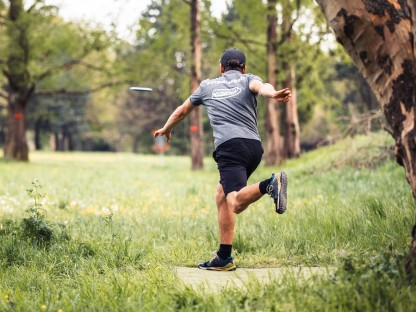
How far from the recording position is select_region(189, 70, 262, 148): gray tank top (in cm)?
528

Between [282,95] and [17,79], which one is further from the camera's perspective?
[17,79]

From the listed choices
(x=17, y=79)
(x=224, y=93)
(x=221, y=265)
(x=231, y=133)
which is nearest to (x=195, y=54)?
(x=17, y=79)

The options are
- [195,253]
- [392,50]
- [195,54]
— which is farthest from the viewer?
[195,54]

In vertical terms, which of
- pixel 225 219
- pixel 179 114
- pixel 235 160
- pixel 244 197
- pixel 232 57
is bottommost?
pixel 225 219

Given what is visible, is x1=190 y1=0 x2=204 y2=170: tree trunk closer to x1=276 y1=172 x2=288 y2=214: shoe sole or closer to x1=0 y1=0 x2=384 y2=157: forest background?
x1=0 y1=0 x2=384 y2=157: forest background

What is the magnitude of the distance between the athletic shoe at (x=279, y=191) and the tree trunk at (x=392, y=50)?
1098 mm

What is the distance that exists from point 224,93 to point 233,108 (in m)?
0.18

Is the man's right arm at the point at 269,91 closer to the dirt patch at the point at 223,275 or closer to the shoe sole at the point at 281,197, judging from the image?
the shoe sole at the point at 281,197

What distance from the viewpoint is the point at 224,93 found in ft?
17.6

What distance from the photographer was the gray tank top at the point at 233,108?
17.3 ft

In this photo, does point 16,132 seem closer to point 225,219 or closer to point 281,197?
point 225,219

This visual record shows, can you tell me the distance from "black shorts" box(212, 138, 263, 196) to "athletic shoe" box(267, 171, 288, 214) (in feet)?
1.31

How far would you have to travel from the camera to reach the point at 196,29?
76.6 feet

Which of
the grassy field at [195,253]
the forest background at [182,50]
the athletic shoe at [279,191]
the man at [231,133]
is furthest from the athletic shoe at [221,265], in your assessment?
the forest background at [182,50]
